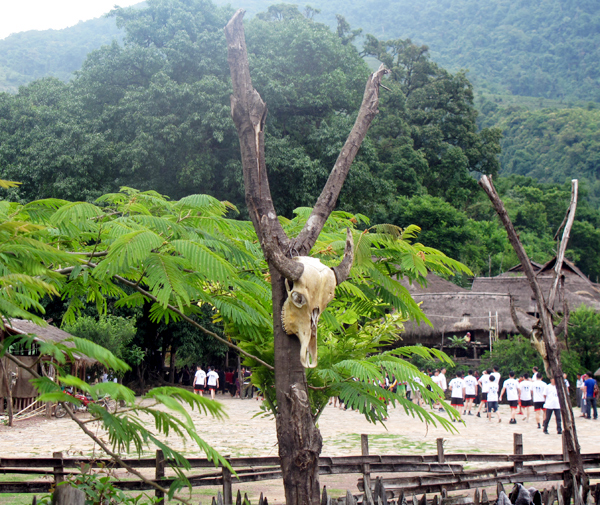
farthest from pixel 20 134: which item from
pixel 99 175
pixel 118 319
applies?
pixel 118 319

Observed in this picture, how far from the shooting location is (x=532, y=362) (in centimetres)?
2506

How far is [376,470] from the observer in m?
8.25

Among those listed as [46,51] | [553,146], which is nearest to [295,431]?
[553,146]

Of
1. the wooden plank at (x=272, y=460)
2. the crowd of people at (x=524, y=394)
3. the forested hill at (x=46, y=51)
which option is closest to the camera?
the wooden plank at (x=272, y=460)

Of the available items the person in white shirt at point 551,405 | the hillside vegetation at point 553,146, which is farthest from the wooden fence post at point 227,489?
the hillside vegetation at point 553,146

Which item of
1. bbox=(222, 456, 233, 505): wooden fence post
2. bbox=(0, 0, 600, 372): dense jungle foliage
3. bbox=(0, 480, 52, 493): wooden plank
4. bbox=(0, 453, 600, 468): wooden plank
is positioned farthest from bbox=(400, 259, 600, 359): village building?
bbox=(0, 480, 52, 493): wooden plank

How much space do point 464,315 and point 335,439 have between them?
1795 cm

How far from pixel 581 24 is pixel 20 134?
130327mm

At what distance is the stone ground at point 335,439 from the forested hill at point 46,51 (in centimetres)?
7563

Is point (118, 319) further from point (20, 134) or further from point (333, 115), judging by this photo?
point (333, 115)

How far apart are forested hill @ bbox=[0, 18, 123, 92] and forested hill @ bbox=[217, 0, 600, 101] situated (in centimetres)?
3610

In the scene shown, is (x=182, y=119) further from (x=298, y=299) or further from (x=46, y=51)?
(x=46, y=51)

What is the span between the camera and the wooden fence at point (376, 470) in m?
6.72

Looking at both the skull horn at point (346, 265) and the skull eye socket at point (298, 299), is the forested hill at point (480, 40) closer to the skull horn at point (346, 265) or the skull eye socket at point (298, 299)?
the skull horn at point (346, 265)
